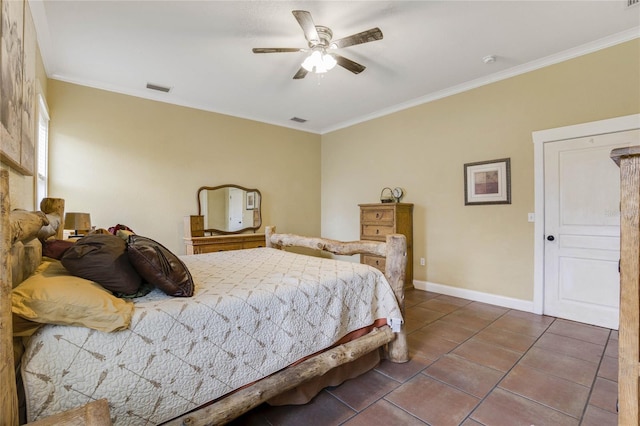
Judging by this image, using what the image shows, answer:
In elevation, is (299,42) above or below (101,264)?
above

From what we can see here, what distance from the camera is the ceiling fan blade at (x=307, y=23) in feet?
6.81

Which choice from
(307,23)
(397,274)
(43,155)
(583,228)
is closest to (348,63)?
(307,23)

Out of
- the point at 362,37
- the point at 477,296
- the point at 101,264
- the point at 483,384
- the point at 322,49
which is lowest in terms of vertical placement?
the point at 483,384

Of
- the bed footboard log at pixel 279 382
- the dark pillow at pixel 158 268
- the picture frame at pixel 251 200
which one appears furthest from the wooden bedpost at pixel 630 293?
the picture frame at pixel 251 200

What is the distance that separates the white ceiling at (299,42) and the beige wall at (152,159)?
0.99ft

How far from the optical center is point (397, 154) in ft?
15.5

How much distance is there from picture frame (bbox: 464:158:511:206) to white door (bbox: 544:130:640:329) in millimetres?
393

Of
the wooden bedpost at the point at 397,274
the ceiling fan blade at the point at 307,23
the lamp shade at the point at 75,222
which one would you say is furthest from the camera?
the lamp shade at the point at 75,222

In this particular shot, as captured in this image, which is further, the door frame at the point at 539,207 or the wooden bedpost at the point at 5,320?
the door frame at the point at 539,207

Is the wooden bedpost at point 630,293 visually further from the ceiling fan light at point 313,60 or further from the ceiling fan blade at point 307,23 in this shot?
the ceiling fan light at point 313,60

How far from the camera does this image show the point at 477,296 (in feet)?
12.5

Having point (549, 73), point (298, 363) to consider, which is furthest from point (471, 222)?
point (298, 363)

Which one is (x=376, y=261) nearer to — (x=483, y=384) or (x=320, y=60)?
(x=483, y=384)

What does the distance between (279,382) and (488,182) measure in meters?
3.42
